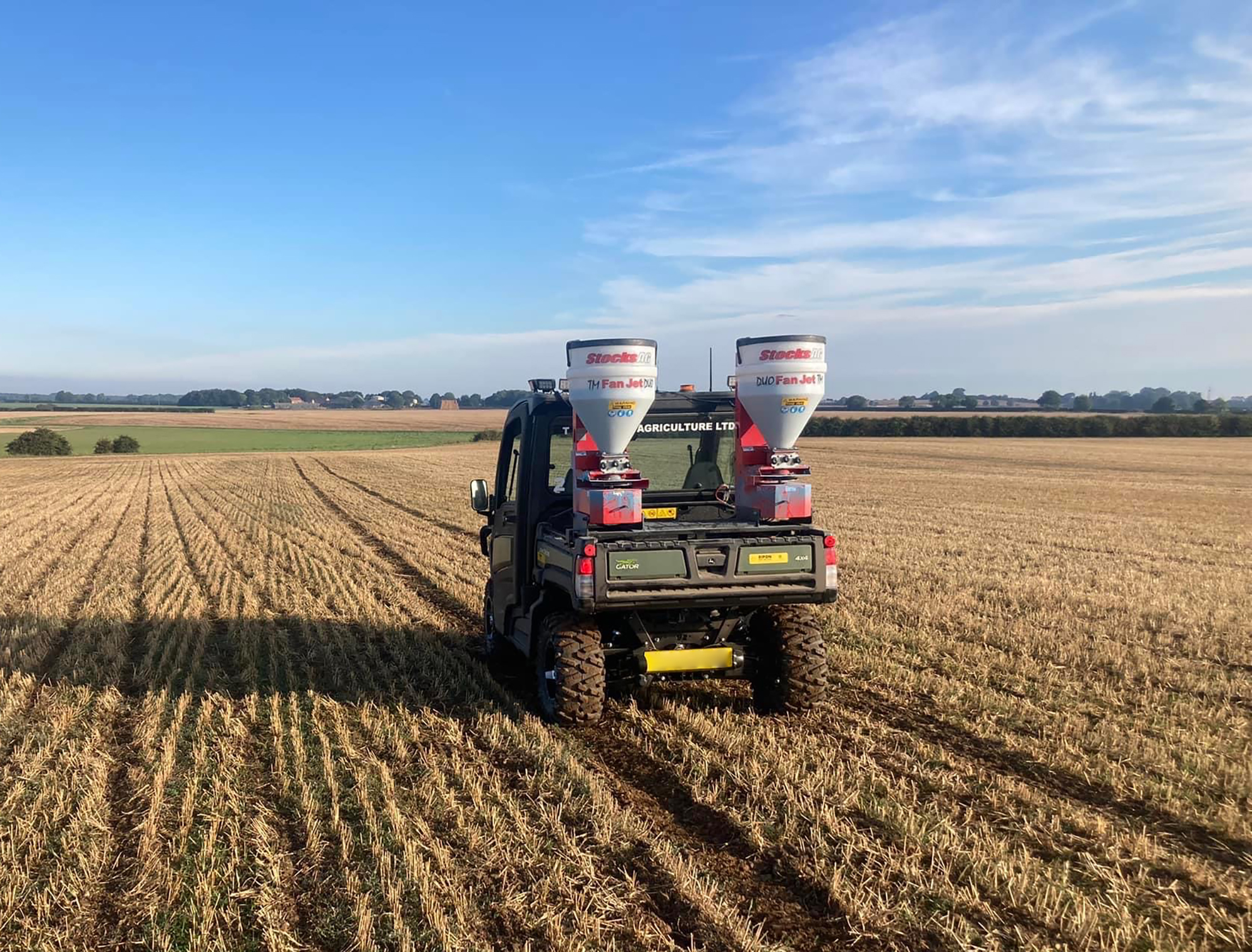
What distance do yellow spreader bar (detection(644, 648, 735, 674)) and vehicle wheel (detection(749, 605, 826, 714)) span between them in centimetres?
44

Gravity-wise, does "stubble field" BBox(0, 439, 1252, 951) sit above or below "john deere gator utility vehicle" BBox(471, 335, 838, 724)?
below

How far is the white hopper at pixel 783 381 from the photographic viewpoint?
6734 mm

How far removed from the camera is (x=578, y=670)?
21.2 ft

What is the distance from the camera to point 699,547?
6227 millimetres

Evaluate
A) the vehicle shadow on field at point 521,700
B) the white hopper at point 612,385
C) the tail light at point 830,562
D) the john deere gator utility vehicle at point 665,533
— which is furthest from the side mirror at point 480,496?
the tail light at point 830,562

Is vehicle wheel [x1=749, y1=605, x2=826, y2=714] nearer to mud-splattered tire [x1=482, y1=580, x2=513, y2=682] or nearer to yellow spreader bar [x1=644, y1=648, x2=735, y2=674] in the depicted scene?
yellow spreader bar [x1=644, y1=648, x2=735, y2=674]

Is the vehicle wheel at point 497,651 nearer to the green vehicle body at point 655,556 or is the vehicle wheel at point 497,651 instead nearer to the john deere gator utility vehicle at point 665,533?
the green vehicle body at point 655,556

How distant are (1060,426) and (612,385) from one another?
207 ft

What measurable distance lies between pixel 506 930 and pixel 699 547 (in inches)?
111

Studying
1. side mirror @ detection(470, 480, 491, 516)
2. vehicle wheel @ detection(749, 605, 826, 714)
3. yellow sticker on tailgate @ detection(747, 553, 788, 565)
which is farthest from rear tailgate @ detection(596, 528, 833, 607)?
side mirror @ detection(470, 480, 491, 516)

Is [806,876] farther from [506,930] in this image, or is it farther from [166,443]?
[166,443]

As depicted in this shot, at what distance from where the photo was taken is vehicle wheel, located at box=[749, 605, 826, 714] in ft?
22.3

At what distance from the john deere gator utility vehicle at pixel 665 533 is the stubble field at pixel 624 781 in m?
0.51

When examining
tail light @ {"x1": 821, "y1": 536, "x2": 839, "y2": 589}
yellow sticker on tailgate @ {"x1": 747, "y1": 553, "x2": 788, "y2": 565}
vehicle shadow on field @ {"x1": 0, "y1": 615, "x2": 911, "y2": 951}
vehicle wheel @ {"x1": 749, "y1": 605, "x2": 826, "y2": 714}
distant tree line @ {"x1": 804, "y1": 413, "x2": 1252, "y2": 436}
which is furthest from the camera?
distant tree line @ {"x1": 804, "y1": 413, "x2": 1252, "y2": 436}
